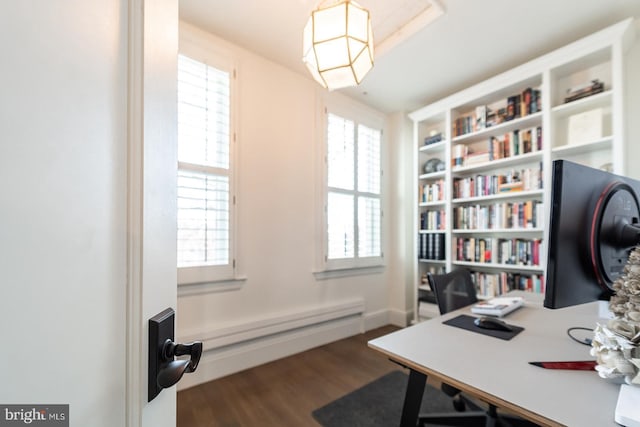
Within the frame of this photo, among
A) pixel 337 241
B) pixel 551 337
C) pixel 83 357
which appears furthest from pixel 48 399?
pixel 337 241

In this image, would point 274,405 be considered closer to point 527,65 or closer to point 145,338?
point 145,338

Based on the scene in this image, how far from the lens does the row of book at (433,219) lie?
3158 mm

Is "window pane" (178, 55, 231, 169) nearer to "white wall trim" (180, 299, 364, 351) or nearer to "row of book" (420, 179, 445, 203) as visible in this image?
"white wall trim" (180, 299, 364, 351)

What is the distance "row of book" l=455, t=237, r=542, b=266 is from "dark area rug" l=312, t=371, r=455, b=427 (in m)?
1.43

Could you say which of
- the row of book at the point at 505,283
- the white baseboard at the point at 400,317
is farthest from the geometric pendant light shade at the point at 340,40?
the white baseboard at the point at 400,317

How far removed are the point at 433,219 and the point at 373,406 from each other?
2151mm

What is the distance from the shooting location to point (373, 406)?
5.91 feet

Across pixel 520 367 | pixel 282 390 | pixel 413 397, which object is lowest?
pixel 282 390

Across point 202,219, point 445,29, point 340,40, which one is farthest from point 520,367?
point 445,29

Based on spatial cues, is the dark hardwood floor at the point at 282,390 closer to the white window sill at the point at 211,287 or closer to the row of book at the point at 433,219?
the white window sill at the point at 211,287

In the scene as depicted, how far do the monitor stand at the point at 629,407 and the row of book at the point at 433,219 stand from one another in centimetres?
256

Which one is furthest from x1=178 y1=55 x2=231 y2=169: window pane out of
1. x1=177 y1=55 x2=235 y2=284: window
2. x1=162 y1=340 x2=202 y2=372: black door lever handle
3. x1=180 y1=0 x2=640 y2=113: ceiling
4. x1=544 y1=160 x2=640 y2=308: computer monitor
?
x1=544 y1=160 x2=640 y2=308: computer monitor

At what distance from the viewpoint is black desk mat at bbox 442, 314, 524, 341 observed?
1104 millimetres

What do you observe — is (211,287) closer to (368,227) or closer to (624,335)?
(368,227)
